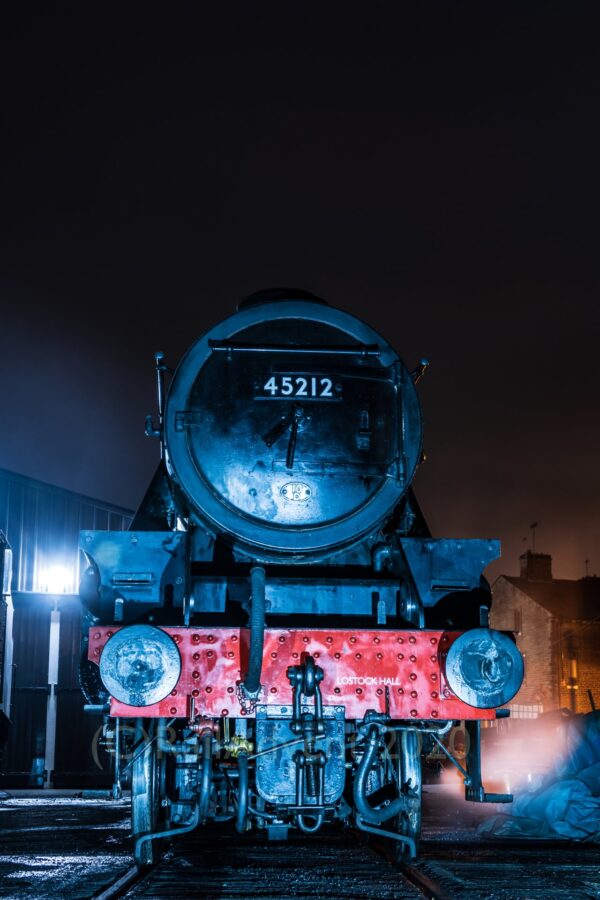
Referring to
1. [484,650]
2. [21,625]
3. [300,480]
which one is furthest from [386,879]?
[21,625]

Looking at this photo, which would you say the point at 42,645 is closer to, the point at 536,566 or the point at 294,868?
the point at 294,868

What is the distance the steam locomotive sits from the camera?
4641 mm

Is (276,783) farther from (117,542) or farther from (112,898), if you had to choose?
(117,542)

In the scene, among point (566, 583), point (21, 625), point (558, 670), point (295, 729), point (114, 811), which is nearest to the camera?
point (295, 729)

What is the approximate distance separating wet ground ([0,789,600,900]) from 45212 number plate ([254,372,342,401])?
103 inches

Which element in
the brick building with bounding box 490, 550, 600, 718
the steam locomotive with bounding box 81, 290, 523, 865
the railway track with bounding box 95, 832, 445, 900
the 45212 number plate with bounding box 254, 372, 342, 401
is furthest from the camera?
the brick building with bounding box 490, 550, 600, 718

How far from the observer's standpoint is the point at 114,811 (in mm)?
9742

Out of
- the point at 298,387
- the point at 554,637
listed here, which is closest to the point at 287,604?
the point at 298,387

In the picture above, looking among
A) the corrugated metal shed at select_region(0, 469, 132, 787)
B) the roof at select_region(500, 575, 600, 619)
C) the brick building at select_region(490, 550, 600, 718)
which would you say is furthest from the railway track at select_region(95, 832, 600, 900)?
the roof at select_region(500, 575, 600, 619)

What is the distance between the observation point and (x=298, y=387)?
5.52m

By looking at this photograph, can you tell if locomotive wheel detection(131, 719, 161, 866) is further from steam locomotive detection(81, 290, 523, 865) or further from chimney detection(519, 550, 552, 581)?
chimney detection(519, 550, 552, 581)

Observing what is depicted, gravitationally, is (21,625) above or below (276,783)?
above

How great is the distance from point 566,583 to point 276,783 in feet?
102

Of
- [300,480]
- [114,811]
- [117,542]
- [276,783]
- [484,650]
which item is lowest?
[114,811]
